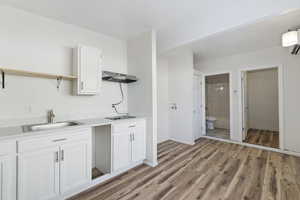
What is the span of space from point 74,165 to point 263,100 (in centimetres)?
642

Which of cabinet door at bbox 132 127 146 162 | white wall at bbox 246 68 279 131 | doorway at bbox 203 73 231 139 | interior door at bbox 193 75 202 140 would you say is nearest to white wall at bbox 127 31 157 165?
cabinet door at bbox 132 127 146 162

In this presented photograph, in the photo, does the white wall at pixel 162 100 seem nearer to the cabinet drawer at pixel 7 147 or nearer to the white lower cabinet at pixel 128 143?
the white lower cabinet at pixel 128 143

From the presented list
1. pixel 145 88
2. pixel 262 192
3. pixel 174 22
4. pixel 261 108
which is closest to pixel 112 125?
pixel 145 88

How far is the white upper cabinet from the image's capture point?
216 centimetres

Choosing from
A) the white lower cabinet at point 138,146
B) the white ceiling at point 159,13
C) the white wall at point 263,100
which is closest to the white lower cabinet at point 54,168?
the white lower cabinet at point 138,146

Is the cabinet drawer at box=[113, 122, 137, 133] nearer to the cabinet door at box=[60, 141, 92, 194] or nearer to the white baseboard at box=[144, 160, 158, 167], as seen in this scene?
the cabinet door at box=[60, 141, 92, 194]

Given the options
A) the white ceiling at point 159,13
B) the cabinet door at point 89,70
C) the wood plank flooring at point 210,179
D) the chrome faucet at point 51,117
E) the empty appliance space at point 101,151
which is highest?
the white ceiling at point 159,13

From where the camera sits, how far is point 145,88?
2.68m

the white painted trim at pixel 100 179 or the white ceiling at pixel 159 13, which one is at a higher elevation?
the white ceiling at pixel 159 13

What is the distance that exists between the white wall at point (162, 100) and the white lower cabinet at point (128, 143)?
1380 millimetres

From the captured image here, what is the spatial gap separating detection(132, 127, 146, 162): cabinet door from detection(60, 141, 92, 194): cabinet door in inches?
31.2

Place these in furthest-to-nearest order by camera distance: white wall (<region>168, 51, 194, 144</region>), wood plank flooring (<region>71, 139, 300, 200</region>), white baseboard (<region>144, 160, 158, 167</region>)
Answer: white wall (<region>168, 51, 194, 144</region>) → white baseboard (<region>144, 160, 158, 167</region>) → wood plank flooring (<region>71, 139, 300, 200</region>)

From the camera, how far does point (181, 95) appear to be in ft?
13.0

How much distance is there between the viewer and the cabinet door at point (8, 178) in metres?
1.30
